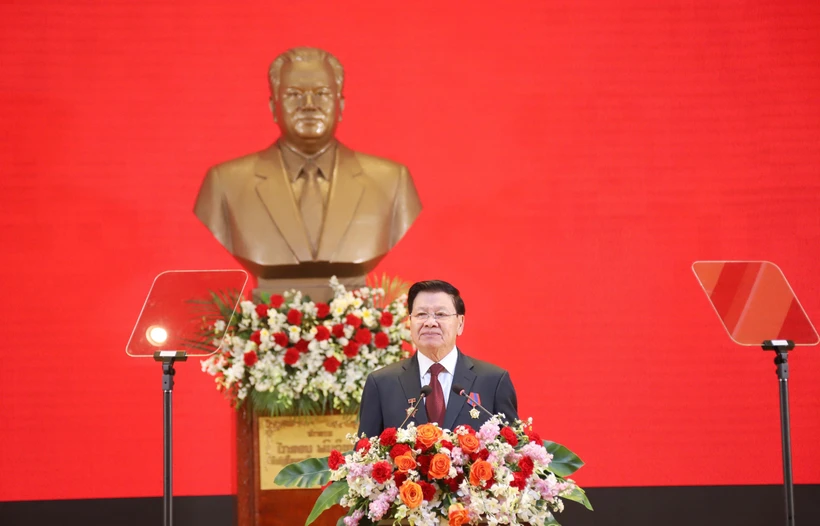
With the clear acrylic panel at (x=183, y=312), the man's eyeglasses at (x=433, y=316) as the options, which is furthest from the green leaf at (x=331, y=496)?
the clear acrylic panel at (x=183, y=312)

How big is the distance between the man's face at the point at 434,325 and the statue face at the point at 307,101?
1.66 m

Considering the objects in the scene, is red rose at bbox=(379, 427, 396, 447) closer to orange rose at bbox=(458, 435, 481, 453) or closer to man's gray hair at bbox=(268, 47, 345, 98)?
orange rose at bbox=(458, 435, 481, 453)

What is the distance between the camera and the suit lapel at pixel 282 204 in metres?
4.18

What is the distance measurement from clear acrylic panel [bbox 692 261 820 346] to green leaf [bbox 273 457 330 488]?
63.2 inches

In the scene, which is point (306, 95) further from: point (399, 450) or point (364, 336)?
point (399, 450)

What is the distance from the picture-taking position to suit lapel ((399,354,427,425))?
104 inches

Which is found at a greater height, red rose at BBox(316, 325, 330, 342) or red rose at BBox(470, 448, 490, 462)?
red rose at BBox(316, 325, 330, 342)

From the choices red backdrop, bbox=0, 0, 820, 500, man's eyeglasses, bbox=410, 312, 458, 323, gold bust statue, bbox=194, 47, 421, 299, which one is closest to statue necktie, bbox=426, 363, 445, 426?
man's eyeglasses, bbox=410, 312, 458, 323

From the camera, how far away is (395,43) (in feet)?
17.7

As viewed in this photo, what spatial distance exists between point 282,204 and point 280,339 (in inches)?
24.0

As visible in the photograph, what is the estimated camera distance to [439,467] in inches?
79.5

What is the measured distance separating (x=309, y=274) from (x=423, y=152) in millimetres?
1433

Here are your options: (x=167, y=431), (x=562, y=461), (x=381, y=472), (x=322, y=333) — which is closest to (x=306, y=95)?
(x=322, y=333)

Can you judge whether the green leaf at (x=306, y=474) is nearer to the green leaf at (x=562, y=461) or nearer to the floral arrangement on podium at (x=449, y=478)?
the floral arrangement on podium at (x=449, y=478)
